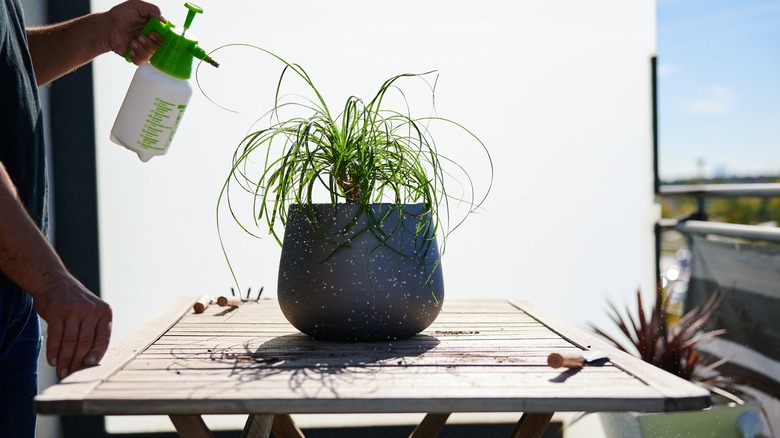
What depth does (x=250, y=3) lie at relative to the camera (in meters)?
2.75

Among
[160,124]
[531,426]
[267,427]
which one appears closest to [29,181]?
[160,124]

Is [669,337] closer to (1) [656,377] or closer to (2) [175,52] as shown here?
(1) [656,377]

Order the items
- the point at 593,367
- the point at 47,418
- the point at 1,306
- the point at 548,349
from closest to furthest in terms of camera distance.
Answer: the point at 593,367
the point at 548,349
the point at 1,306
the point at 47,418

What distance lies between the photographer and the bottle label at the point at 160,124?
4.42 feet

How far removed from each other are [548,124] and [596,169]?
0.24 meters

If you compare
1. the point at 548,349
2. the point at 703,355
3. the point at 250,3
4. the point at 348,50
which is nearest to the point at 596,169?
the point at 703,355

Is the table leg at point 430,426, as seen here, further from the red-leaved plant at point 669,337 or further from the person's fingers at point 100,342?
the red-leaved plant at point 669,337

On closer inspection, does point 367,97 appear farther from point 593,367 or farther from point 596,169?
point 593,367

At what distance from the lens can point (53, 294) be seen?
A: 1.07 metres

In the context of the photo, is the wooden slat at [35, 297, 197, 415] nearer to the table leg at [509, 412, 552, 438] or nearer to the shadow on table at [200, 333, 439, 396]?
the shadow on table at [200, 333, 439, 396]

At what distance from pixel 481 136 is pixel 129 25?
1.51 m

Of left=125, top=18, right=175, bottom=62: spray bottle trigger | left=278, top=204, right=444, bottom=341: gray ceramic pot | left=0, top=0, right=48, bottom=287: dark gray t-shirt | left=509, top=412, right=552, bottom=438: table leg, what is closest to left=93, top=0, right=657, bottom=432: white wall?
left=0, top=0, right=48, bottom=287: dark gray t-shirt

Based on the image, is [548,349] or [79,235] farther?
[79,235]

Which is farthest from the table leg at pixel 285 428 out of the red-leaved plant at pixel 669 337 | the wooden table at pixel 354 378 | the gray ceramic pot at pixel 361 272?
the red-leaved plant at pixel 669 337
